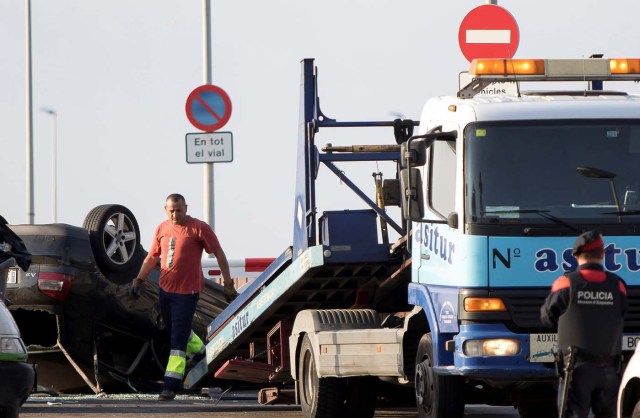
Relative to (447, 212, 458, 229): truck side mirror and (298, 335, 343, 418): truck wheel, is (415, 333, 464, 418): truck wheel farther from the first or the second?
(298, 335, 343, 418): truck wheel

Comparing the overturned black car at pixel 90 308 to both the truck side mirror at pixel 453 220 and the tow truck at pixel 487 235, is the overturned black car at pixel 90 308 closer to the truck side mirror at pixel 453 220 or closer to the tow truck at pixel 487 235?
the tow truck at pixel 487 235

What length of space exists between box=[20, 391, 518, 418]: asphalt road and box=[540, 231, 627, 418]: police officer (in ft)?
16.7

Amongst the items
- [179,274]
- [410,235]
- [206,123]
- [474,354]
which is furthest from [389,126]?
[206,123]

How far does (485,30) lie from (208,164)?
852 cm

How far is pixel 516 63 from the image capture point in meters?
12.2

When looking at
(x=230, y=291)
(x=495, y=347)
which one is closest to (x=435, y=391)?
(x=495, y=347)

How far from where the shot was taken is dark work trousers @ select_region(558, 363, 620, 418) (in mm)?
9680

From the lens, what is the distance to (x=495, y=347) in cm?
1109

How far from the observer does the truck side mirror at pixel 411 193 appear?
11.5 meters

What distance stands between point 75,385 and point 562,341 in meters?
7.38

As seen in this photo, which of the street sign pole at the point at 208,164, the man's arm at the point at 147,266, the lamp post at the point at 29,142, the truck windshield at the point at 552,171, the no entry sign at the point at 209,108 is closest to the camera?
the truck windshield at the point at 552,171

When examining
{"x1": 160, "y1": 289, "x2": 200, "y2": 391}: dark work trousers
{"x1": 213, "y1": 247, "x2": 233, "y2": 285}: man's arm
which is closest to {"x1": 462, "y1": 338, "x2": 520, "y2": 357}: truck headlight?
{"x1": 160, "y1": 289, "x2": 200, "y2": 391}: dark work trousers

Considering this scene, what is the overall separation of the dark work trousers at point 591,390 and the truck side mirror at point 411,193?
2245 mm

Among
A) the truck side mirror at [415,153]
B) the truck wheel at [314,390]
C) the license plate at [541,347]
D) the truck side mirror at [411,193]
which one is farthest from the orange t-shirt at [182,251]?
the license plate at [541,347]
